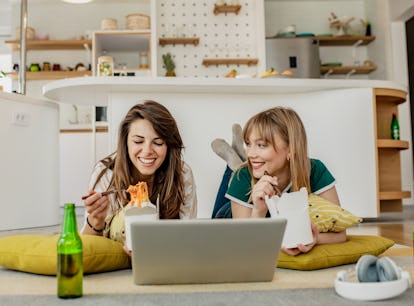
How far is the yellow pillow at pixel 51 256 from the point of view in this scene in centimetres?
130

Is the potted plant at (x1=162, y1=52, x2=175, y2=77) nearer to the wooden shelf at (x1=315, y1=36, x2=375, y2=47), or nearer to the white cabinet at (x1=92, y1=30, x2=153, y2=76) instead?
the white cabinet at (x1=92, y1=30, x2=153, y2=76)

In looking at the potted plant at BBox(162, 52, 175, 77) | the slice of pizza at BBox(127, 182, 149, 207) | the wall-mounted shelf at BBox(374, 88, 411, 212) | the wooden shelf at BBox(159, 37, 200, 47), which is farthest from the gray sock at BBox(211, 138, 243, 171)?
the wooden shelf at BBox(159, 37, 200, 47)

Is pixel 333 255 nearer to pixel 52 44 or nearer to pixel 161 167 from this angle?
pixel 161 167

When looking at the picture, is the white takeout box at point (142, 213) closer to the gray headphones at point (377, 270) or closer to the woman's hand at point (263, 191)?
the woman's hand at point (263, 191)

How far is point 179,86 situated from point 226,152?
45 cm

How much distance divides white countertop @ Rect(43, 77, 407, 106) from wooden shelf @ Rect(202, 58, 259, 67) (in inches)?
87.7

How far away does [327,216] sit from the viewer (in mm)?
1470

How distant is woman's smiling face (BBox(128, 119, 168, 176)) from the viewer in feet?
4.91

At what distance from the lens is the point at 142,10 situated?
5.91m

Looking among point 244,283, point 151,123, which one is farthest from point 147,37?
point 244,283

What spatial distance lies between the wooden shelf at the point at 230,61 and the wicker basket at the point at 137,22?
82 centimetres

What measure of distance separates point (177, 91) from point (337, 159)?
37.9 inches

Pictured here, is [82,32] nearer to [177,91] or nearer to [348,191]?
[177,91]

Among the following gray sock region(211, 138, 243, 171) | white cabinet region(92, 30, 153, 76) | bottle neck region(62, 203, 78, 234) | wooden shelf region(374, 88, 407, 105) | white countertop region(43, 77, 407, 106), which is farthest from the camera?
white cabinet region(92, 30, 153, 76)
